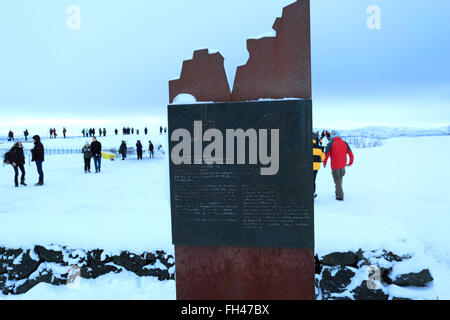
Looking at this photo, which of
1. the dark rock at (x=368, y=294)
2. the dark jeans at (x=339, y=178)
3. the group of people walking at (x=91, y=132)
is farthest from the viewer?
the group of people walking at (x=91, y=132)

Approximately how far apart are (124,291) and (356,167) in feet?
43.3

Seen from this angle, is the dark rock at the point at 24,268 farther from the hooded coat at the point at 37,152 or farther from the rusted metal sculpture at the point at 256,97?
the hooded coat at the point at 37,152

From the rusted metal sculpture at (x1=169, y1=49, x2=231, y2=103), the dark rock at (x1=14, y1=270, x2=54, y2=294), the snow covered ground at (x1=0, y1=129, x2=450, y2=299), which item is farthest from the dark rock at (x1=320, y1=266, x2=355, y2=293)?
the dark rock at (x1=14, y1=270, x2=54, y2=294)

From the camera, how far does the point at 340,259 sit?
4270 mm

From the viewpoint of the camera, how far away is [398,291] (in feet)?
13.2

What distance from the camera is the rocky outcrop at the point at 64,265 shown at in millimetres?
4617

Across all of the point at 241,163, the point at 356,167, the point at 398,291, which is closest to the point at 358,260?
the point at 398,291

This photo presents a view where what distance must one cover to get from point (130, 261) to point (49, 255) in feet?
4.31

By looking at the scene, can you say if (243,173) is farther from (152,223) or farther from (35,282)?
(35,282)

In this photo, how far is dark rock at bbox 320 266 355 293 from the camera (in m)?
4.24

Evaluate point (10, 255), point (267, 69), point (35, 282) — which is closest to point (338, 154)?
point (267, 69)

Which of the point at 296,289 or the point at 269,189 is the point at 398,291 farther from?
the point at 269,189

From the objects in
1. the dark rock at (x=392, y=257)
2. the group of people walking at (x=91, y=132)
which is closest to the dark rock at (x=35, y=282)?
the dark rock at (x=392, y=257)

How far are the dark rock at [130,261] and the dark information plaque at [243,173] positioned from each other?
6.11 ft
